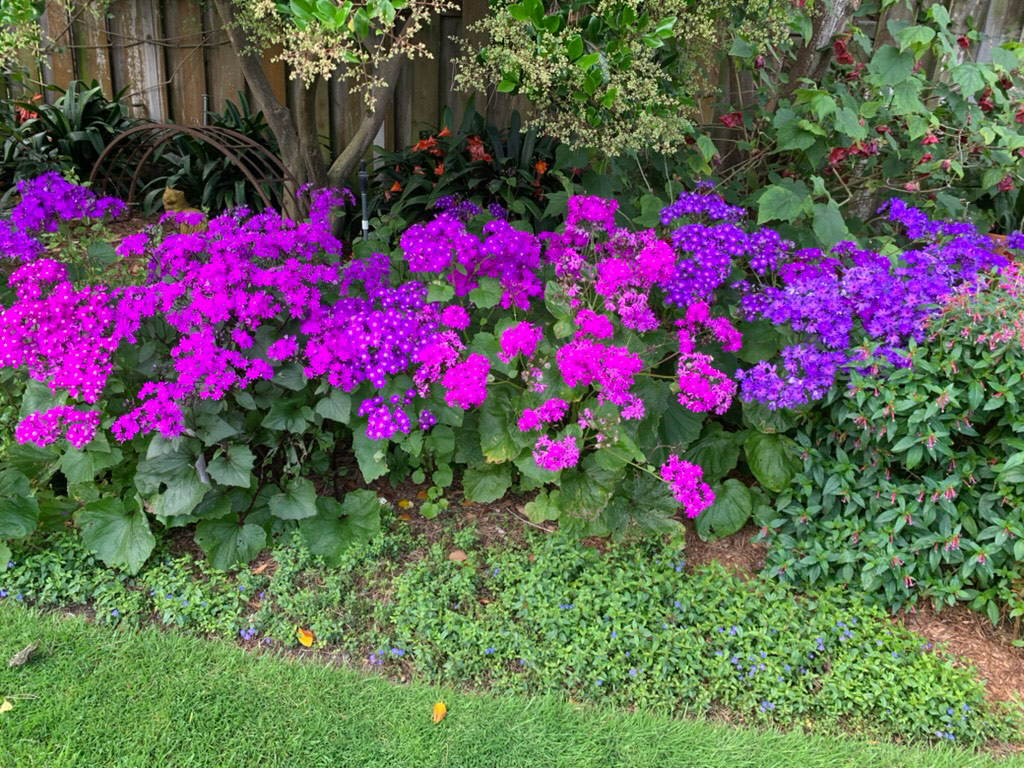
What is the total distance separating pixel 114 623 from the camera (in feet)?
8.08

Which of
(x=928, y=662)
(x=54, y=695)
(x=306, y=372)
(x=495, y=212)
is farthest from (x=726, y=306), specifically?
(x=54, y=695)

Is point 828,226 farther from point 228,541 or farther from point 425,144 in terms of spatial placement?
point 425,144

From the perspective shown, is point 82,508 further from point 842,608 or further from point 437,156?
point 437,156

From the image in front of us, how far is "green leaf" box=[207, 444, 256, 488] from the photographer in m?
2.54

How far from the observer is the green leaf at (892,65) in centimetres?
278

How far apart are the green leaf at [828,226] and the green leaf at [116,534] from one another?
2.73 meters

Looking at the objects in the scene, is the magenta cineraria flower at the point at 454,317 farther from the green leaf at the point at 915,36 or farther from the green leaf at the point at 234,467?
the green leaf at the point at 915,36

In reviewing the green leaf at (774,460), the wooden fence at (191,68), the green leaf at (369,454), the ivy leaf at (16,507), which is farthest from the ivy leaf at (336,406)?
the wooden fence at (191,68)

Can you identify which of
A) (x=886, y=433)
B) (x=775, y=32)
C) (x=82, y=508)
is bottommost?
(x=82, y=508)

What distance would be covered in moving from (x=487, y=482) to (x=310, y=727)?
1049 millimetres

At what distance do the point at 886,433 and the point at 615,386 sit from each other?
0.97 m

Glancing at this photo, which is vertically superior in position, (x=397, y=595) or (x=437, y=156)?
(x=437, y=156)

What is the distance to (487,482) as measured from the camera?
2.82 metres

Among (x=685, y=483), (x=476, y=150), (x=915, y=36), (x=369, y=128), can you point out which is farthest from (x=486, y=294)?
(x=476, y=150)
